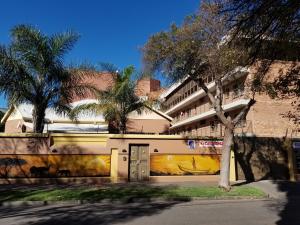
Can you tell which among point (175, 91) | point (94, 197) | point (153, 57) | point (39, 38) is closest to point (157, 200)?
point (94, 197)

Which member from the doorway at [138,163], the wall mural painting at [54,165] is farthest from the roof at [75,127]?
the doorway at [138,163]

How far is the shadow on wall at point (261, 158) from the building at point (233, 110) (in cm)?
122

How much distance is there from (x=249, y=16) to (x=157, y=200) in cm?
930

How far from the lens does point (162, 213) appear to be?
10758mm

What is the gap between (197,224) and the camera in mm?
8961

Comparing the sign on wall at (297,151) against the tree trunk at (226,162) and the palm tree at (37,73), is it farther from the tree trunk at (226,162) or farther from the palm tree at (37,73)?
the palm tree at (37,73)

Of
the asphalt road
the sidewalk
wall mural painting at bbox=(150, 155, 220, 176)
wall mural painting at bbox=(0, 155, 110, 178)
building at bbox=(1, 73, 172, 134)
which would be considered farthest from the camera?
building at bbox=(1, 73, 172, 134)

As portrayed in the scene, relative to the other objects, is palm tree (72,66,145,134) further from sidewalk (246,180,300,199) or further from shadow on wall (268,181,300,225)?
shadow on wall (268,181,300,225)

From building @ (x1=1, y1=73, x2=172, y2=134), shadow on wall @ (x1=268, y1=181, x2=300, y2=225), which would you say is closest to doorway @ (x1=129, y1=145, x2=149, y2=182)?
building @ (x1=1, y1=73, x2=172, y2=134)

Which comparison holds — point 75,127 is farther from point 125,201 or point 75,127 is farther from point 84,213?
point 84,213

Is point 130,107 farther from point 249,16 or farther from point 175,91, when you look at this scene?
point 175,91

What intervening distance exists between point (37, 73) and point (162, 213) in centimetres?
1126

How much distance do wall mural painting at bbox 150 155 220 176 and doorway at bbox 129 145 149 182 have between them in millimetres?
340

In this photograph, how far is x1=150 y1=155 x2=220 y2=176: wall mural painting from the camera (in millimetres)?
20562
